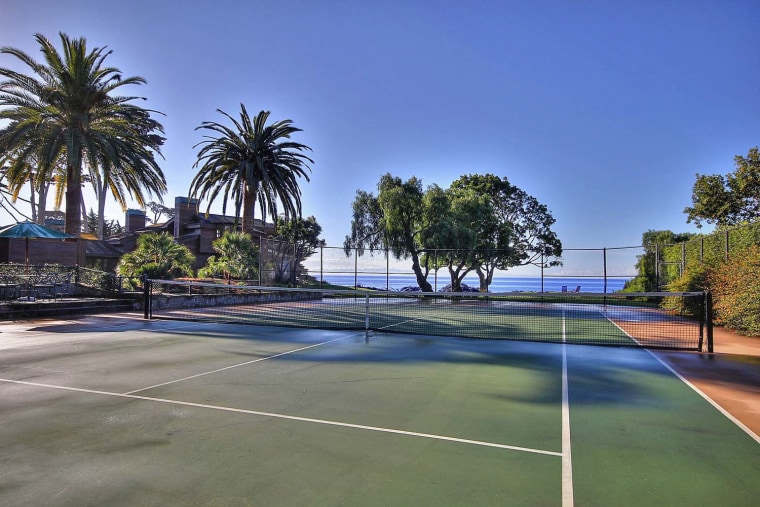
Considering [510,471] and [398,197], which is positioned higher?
[398,197]

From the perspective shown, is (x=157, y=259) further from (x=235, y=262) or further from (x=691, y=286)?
(x=691, y=286)

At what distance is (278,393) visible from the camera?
644 cm

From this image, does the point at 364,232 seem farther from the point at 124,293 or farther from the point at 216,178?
the point at 124,293

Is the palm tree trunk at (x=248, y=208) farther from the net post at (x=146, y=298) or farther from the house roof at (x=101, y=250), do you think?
the house roof at (x=101, y=250)

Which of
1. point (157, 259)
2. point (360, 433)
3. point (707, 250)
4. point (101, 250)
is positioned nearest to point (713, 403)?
A: point (360, 433)

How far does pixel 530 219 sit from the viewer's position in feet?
137

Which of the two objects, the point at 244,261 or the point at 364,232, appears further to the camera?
the point at 364,232

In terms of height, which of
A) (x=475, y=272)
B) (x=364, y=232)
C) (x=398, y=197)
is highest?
(x=398, y=197)

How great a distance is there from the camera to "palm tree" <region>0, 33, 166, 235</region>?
20.8m

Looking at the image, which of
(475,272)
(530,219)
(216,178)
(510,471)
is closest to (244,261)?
(216,178)

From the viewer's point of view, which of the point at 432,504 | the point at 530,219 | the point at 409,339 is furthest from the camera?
the point at 530,219

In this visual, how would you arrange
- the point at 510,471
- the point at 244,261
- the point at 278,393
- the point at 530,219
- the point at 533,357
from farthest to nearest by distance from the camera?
the point at 530,219, the point at 244,261, the point at 533,357, the point at 278,393, the point at 510,471

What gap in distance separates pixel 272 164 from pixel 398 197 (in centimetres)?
837

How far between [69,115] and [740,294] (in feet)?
89.7
